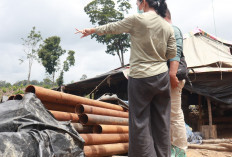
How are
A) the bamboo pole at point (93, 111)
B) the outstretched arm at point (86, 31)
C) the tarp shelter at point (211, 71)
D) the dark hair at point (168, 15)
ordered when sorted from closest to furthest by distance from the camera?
1. the outstretched arm at point (86, 31)
2. the dark hair at point (168, 15)
3. the bamboo pole at point (93, 111)
4. the tarp shelter at point (211, 71)

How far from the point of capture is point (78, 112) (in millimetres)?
3215

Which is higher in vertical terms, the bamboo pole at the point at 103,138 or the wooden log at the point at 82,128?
the wooden log at the point at 82,128

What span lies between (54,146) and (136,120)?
770 mm

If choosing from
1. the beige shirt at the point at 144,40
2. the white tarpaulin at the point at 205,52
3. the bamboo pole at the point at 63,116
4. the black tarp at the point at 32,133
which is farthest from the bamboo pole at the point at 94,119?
the white tarpaulin at the point at 205,52

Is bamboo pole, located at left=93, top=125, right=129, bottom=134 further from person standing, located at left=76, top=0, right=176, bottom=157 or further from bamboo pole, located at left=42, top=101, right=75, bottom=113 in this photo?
person standing, located at left=76, top=0, right=176, bottom=157

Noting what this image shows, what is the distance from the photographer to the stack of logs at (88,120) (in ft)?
9.09

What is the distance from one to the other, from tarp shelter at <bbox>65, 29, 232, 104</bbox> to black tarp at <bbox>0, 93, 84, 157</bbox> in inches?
222

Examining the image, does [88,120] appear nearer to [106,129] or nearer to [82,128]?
[82,128]

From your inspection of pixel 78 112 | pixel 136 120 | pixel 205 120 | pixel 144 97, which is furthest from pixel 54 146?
pixel 205 120

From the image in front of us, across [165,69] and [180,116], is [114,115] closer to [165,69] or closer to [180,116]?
[180,116]

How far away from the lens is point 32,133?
6.43ft

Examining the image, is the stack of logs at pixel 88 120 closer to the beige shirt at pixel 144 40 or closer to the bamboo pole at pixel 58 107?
the bamboo pole at pixel 58 107

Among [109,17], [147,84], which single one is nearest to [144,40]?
[147,84]

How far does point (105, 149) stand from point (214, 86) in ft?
21.1
